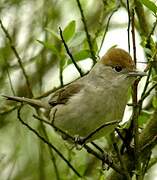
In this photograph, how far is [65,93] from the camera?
4.09 meters

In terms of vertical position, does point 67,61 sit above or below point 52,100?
above

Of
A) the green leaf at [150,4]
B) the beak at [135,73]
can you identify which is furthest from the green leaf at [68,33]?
the green leaf at [150,4]

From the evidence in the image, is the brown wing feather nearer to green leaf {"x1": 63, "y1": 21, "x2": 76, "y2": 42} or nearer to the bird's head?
the bird's head

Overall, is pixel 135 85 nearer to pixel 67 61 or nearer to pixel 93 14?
pixel 67 61

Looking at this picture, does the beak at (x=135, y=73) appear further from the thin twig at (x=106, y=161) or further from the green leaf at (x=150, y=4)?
the thin twig at (x=106, y=161)

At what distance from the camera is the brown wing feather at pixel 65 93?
13.2ft

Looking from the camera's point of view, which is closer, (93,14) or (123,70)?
(123,70)

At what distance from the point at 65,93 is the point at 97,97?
0.37 metres

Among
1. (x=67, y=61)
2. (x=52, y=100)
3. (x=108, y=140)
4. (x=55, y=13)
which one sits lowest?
(x=108, y=140)

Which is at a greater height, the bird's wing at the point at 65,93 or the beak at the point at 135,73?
the beak at the point at 135,73

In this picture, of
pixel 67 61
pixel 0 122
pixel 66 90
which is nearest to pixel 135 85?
pixel 67 61

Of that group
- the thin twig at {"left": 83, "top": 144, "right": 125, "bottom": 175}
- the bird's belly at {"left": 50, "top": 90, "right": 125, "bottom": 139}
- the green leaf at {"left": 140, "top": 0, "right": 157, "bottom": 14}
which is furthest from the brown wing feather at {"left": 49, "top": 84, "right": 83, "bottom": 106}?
the green leaf at {"left": 140, "top": 0, "right": 157, "bottom": 14}

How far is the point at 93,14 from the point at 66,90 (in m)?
1.41

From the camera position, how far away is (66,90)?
13.5ft
